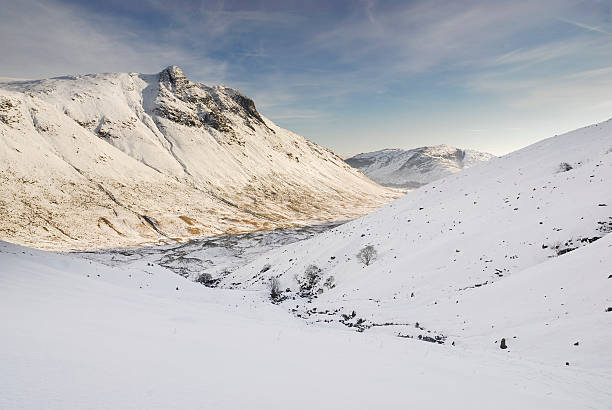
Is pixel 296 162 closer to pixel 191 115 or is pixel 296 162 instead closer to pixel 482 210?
pixel 191 115

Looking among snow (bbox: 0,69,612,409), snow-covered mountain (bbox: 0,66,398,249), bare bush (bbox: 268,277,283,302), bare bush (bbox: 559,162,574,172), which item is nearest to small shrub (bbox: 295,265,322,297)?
snow (bbox: 0,69,612,409)

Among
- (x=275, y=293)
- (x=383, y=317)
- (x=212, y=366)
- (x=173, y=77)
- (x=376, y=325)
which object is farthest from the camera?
(x=173, y=77)

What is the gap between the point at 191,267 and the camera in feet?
190

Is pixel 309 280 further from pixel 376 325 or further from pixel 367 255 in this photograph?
pixel 376 325

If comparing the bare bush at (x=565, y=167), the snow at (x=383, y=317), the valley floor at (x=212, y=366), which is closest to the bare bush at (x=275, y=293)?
the snow at (x=383, y=317)

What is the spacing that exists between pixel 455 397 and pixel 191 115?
7107 inches

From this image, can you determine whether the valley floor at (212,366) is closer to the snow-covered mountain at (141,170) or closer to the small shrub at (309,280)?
the small shrub at (309,280)

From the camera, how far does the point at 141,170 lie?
119125 millimetres

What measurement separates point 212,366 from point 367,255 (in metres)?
24.9

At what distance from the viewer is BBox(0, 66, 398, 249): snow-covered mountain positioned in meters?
81.9

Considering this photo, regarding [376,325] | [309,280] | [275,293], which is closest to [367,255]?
[309,280]

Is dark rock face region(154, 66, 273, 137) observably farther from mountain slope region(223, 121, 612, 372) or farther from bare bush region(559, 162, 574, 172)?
bare bush region(559, 162, 574, 172)

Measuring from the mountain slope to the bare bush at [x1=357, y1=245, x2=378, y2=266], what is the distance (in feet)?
2.16

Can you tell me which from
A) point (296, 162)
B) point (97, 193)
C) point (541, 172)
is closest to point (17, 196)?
point (97, 193)
